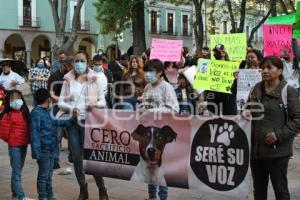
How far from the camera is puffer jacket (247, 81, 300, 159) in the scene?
512 cm

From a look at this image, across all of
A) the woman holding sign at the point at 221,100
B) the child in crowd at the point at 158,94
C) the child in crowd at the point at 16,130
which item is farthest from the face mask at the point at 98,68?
the child in crowd at the point at 158,94

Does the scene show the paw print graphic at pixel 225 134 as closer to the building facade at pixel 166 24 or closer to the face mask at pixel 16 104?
the face mask at pixel 16 104

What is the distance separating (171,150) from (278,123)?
125cm

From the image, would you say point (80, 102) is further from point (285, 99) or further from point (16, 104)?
point (285, 99)

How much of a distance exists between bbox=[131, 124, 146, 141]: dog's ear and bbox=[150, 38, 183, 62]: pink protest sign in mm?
5411

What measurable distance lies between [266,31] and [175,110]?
18.7ft

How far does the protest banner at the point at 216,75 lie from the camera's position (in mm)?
9766

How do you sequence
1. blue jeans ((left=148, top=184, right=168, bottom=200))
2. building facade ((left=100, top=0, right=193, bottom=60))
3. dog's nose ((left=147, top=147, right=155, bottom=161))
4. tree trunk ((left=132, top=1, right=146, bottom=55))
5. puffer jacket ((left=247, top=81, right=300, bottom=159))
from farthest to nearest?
building facade ((left=100, top=0, right=193, bottom=60)) → tree trunk ((left=132, top=1, right=146, bottom=55)) → blue jeans ((left=148, top=184, right=168, bottom=200)) → dog's nose ((left=147, top=147, right=155, bottom=161)) → puffer jacket ((left=247, top=81, right=300, bottom=159))

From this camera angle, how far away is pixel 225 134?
549 centimetres

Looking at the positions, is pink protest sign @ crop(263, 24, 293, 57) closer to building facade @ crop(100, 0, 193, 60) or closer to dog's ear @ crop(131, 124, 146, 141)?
dog's ear @ crop(131, 124, 146, 141)

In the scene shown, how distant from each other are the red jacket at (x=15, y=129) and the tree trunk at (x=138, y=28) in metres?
22.8

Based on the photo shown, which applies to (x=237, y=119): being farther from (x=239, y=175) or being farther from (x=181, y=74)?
(x=181, y=74)

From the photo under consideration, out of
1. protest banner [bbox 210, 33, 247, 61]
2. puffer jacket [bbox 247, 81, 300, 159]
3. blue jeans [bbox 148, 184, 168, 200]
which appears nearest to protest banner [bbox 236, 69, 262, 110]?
A: protest banner [bbox 210, 33, 247, 61]

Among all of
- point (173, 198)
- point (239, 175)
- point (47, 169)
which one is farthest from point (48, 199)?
point (239, 175)
